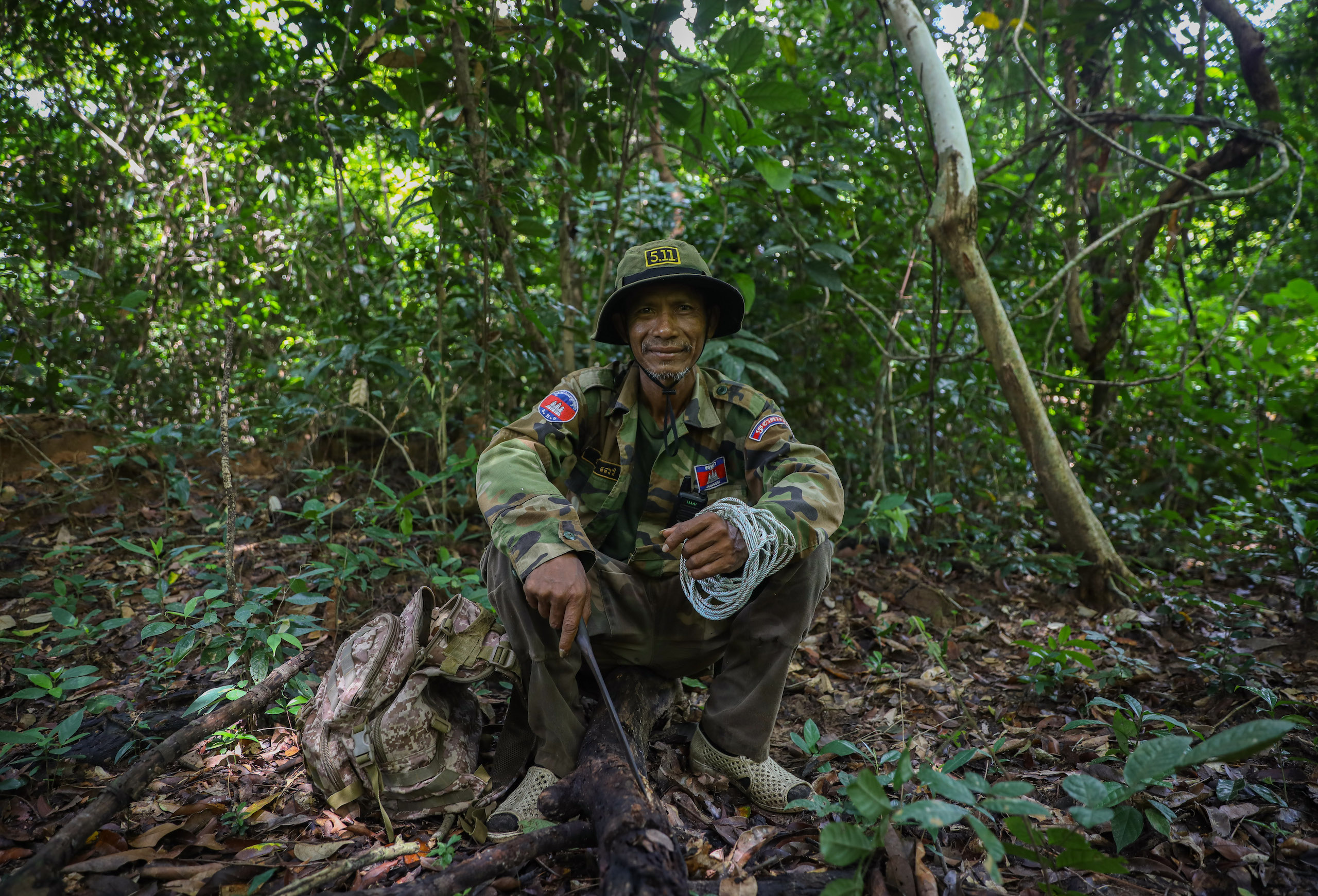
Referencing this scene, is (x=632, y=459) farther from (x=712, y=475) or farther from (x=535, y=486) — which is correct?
(x=535, y=486)

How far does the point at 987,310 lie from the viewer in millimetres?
4078

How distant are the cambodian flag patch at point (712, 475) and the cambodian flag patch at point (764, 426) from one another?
18 centimetres

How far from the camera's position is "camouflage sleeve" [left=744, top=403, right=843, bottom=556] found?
89.0 inches

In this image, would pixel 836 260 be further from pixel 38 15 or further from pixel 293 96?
pixel 38 15

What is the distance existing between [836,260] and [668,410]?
2.46 m

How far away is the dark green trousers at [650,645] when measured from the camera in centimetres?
233

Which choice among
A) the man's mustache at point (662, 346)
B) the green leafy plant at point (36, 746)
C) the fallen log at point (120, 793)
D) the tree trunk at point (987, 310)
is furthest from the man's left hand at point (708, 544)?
the tree trunk at point (987, 310)

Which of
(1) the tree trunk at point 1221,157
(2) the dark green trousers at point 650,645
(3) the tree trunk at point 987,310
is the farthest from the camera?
(1) the tree trunk at point 1221,157

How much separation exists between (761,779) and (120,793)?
1.81 metres

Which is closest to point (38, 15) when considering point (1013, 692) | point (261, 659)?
point (261, 659)

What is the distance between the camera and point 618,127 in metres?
4.48

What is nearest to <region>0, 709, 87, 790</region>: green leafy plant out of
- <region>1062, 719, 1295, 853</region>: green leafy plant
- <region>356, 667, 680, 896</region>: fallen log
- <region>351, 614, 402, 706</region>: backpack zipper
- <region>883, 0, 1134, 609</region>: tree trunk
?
<region>351, 614, 402, 706</region>: backpack zipper

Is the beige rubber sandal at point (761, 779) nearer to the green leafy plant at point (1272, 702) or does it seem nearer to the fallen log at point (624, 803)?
the fallen log at point (624, 803)

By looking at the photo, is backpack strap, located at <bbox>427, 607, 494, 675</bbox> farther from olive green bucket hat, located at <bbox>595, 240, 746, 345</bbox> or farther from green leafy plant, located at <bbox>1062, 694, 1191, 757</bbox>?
green leafy plant, located at <bbox>1062, 694, 1191, 757</bbox>
